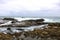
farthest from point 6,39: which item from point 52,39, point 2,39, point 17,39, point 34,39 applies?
point 52,39

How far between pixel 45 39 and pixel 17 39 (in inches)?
129

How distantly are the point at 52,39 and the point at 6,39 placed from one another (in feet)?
18.8

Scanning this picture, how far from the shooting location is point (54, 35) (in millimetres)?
22172

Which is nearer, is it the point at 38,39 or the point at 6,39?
the point at 38,39

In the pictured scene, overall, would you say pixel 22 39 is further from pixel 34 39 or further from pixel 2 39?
pixel 2 39

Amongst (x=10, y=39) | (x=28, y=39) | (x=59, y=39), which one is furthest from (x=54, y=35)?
(x=10, y=39)

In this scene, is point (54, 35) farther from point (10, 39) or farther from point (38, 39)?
point (10, 39)

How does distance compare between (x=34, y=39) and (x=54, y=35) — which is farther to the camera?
(x=54, y=35)

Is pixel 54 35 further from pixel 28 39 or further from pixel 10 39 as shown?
pixel 10 39

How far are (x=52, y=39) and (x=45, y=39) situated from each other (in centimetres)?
81

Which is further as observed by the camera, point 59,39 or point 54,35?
point 54,35

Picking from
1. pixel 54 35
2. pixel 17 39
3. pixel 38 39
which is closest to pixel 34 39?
pixel 38 39

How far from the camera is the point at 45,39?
792 inches

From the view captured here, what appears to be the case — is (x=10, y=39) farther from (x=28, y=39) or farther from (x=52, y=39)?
(x=52, y=39)
